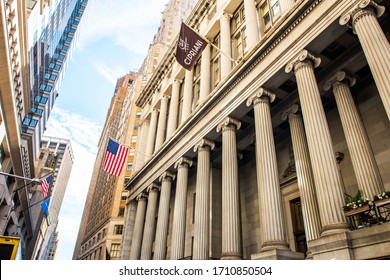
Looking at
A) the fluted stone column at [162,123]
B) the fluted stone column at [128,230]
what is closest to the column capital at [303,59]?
the fluted stone column at [162,123]

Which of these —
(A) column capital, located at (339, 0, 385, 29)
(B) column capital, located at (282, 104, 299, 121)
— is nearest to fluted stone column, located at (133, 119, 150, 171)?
(B) column capital, located at (282, 104, 299, 121)

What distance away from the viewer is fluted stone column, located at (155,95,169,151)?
29.1 meters

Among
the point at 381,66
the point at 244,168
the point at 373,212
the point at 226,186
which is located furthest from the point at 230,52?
the point at 373,212

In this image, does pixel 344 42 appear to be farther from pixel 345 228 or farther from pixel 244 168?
pixel 244 168

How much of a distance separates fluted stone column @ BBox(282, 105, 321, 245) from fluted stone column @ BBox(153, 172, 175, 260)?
457 inches

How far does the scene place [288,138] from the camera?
17719mm

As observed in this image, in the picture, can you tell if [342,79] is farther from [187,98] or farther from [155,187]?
[155,187]

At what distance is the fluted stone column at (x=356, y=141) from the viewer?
10180 mm

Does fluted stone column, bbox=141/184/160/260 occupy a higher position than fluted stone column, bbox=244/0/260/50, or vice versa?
fluted stone column, bbox=244/0/260/50

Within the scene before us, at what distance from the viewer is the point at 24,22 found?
26.0 meters

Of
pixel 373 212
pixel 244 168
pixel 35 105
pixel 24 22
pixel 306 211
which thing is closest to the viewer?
pixel 373 212

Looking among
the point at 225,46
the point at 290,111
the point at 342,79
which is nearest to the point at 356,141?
the point at 342,79

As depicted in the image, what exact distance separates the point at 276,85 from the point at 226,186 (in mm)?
6068

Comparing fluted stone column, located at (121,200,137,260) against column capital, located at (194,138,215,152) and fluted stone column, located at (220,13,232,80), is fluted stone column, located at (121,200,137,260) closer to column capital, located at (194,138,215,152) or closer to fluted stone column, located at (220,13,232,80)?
column capital, located at (194,138,215,152)
